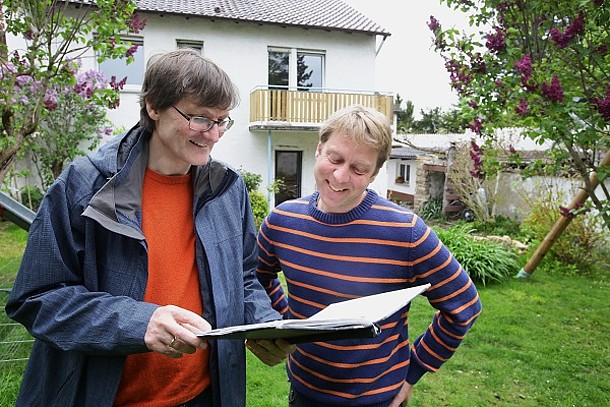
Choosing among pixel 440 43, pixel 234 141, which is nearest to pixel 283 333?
pixel 440 43

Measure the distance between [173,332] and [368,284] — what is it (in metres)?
0.73

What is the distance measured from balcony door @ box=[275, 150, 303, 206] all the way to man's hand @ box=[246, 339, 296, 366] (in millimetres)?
11797

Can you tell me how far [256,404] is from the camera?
3.40 meters

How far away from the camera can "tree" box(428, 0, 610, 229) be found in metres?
3.25

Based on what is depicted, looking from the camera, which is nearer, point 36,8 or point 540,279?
point 36,8

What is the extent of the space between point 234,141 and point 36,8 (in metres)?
9.32

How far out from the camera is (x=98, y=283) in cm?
132

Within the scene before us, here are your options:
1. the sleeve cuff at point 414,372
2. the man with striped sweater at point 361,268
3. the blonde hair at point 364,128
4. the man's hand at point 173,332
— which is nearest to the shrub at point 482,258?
the sleeve cuff at point 414,372

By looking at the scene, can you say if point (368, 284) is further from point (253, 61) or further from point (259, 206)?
point (253, 61)

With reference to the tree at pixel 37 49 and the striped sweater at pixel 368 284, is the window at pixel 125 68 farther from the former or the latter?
the striped sweater at pixel 368 284

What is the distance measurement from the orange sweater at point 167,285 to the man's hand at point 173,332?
0.72ft

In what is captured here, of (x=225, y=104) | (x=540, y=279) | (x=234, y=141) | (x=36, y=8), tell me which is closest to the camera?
(x=225, y=104)

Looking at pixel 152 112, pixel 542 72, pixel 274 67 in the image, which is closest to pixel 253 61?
pixel 274 67

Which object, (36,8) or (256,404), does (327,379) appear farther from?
(36,8)
